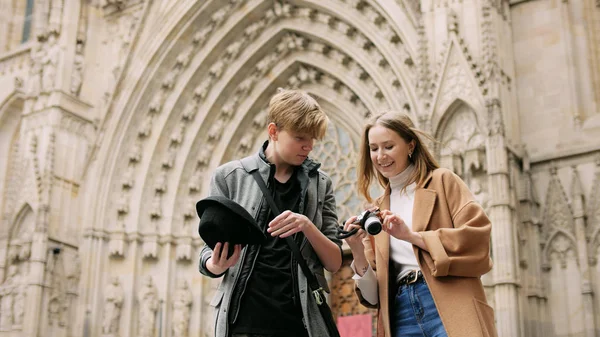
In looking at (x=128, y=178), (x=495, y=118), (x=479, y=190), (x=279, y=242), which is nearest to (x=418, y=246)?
(x=279, y=242)

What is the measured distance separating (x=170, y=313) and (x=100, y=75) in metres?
4.52

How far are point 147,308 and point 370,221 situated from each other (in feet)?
31.6

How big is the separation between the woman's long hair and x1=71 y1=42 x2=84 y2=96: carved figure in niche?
10.4 metres

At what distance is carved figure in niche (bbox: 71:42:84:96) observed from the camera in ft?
41.5

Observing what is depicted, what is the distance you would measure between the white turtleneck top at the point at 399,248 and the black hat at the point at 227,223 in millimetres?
528

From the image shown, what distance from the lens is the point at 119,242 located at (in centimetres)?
1207

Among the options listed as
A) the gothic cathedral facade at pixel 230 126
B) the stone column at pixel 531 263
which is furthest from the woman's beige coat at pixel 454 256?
the stone column at pixel 531 263

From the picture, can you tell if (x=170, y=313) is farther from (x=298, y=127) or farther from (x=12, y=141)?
(x=298, y=127)

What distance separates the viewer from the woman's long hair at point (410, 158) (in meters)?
3.02

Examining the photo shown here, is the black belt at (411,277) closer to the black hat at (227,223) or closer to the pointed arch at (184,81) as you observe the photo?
the black hat at (227,223)

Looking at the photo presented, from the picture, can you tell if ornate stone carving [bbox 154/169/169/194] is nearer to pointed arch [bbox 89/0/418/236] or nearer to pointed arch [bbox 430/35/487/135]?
pointed arch [bbox 89/0/418/236]

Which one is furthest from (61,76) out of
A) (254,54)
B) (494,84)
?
(494,84)

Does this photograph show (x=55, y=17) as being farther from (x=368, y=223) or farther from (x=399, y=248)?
(x=368, y=223)

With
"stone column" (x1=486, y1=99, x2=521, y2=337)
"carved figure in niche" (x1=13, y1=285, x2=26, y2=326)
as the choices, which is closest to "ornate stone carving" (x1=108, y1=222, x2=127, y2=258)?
"carved figure in niche" (x1=13, y1=285, x2=26, y2=326)
